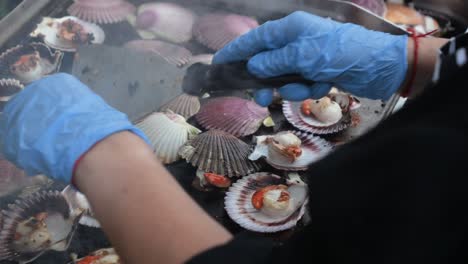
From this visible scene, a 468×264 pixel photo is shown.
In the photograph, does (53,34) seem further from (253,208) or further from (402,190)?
(402,190)

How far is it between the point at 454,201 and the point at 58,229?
1.33 metres

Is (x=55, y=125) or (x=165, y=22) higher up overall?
(x=55, y=125)

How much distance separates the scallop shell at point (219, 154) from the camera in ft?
5.78

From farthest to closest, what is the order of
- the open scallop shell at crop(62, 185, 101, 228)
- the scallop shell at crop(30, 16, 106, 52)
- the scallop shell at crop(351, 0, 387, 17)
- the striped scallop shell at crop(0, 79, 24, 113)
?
the scallop shell at crop(351, 0, 387, 17) < the scallop shell at crop(30, 16, 106, 52) < the striped scallop shell at crop(0, 79, 24, 113) < the open scallop shell at crop(62, 185, 101, 228)

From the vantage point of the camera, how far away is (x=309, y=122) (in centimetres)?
205

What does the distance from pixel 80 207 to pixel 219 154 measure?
558 millimetres

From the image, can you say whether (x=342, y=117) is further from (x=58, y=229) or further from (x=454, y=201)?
(x=454, y=201)

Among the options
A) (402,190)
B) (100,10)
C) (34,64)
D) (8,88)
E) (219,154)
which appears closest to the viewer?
(402,190)

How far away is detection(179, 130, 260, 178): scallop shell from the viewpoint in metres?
1.76

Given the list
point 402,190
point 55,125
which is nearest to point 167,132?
point 55,125

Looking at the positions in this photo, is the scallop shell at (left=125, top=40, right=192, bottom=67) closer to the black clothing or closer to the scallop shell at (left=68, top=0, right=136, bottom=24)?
the scallop shell at (left=68, top=0, right=136, bottom=24)

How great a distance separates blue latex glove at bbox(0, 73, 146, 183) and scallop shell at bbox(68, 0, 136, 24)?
130 centimetres

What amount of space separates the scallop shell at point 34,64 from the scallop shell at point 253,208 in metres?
1.05

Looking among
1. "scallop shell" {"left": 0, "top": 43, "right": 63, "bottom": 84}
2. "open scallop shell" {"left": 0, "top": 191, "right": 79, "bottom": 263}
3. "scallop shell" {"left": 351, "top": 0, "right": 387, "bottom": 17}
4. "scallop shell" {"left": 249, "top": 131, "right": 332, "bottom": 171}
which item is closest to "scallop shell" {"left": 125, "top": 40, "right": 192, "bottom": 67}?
"scallop shell" {"left": 0, "top": 43, "right": 63, "bottom": 84}
